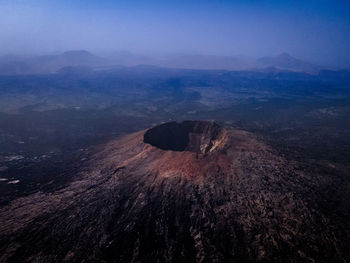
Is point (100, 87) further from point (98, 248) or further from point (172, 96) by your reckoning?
point (98, 248)

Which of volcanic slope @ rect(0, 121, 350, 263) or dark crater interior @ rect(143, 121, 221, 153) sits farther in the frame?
dark crater interior @ rect(143, 121, 221, 153)

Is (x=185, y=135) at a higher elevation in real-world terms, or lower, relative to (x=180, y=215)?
lower

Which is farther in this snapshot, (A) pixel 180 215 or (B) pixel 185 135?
(B) pixel 185 135

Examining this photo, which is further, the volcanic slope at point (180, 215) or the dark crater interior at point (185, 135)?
the dark crater interior at point (185, 135)
